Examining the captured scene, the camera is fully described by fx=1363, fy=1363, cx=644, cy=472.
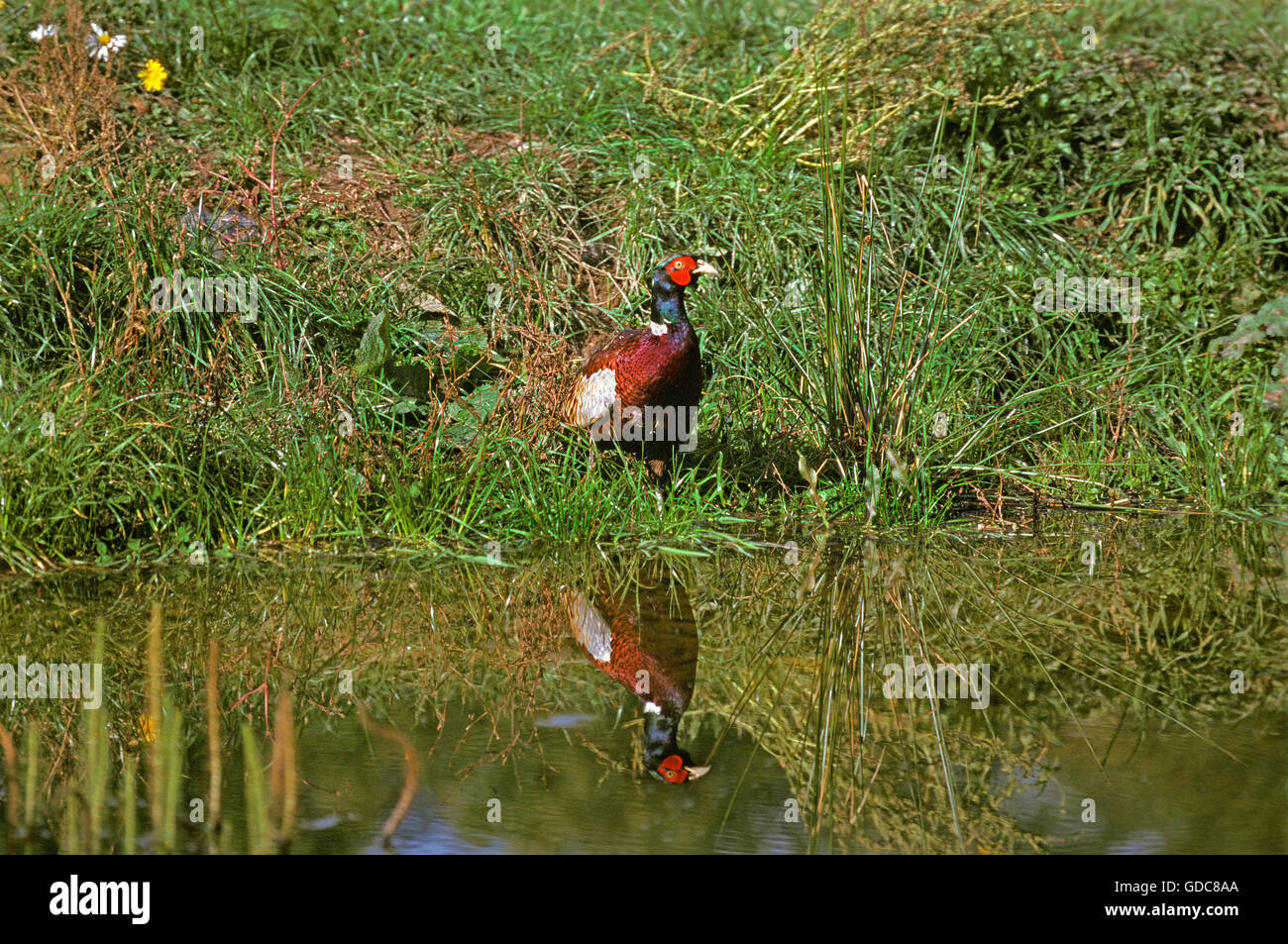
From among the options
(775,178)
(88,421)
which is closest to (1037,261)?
(775,178)

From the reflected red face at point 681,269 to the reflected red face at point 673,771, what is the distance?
219 cm

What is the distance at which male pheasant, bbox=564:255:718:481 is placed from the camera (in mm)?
4363

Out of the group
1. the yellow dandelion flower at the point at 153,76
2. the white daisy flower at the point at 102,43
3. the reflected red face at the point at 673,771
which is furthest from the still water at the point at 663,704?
the white daisy flower at the point at 102,43

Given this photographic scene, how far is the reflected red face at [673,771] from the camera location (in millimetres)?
2521

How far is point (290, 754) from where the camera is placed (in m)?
2.62

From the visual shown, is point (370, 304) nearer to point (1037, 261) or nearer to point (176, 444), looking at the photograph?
point (176, 444)

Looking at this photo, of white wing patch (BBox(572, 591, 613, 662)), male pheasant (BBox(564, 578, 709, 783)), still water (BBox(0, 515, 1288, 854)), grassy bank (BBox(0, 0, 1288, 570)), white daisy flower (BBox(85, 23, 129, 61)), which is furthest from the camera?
white daisy flower (BBox(85, 23, 129, 61))

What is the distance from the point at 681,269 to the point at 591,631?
150cm

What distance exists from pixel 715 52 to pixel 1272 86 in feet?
9.11

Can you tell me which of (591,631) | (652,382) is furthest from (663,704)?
(652,382)

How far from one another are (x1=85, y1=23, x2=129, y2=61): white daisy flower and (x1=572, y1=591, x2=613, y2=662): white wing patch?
4.20 m

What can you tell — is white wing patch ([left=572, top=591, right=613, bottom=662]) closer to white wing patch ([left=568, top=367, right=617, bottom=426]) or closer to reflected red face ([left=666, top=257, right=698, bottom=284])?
white wing patch ([left=568, top=367, right=617, bottom=426])

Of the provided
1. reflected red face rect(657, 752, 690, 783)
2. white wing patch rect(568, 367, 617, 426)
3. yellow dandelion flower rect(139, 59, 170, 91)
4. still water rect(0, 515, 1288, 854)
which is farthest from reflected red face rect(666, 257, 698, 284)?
yellow dandelion flower rect(139, 59, 170, 91)

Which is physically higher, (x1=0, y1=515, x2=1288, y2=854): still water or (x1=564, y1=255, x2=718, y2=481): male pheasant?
(x1=564, y1=255, x2=718, y2=481): male pheasant
